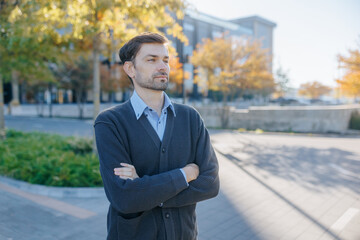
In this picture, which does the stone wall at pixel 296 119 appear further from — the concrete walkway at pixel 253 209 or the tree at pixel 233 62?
the concrete walkway at pixel 253 209

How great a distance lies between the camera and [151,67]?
204 cm

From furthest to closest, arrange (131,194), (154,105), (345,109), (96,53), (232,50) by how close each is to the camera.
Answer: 1. (232,50)
2. (345,109)
3. (96,53)
4. (154,105)
5. (131,194)

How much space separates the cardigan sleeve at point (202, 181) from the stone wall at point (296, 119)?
15.8 meters

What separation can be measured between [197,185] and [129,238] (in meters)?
0.55

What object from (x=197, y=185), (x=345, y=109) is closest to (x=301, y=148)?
(x=345, y=109)

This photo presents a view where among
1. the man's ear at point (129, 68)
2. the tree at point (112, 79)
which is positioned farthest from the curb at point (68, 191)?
the tree at point (112, 79)

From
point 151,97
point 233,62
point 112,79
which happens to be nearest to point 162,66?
point 151,97

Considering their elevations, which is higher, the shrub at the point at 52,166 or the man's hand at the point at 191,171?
the man's hand at the point at 191,171

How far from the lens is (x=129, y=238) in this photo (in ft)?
6.27

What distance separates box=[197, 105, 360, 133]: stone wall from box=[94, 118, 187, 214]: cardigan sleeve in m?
16.2

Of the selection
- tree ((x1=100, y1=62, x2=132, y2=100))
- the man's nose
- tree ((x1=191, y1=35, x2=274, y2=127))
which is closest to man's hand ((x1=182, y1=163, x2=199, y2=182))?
the man's nose

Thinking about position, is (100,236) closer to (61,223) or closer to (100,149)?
(61,223)

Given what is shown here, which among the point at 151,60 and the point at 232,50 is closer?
the point at 151,60

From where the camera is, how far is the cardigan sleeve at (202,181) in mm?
1964
